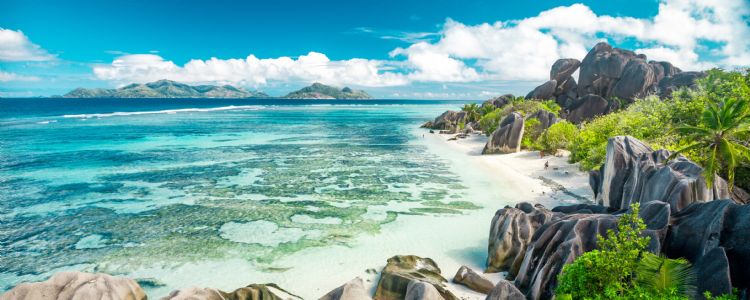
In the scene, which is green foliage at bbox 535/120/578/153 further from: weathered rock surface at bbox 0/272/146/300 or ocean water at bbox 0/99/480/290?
weathered rock surface at bbox 0/272/146/300

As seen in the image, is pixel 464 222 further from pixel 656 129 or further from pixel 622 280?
pixel 656 129

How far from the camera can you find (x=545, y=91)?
224 feet

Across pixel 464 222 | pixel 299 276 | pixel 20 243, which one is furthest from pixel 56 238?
pixel 464 222

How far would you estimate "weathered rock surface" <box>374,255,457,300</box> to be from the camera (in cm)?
1172

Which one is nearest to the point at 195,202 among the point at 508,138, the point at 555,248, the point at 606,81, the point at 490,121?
the point at 555,248

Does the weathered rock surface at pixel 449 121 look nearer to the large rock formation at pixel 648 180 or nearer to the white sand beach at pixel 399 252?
the white sand beach at pixel 399 252

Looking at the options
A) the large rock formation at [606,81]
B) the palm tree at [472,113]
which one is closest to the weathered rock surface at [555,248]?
the large rock formation at [606,81]

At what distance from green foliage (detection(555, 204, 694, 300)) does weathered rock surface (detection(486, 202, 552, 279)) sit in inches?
186

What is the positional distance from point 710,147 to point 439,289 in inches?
445

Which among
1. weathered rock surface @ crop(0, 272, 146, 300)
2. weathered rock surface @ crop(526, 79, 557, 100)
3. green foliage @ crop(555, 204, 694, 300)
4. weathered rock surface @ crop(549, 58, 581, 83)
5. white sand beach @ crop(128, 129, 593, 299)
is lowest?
white sand beach @ crop(128, 129, 593, 299)

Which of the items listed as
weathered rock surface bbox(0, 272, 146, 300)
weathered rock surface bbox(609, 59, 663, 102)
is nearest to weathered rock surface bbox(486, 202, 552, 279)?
weathered rock surface bbox(0, 272, 146, 300)

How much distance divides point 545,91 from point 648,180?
2347 inches

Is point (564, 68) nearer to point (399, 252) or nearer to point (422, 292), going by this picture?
point (399, 252)

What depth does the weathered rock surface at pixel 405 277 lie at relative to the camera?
11.7m
